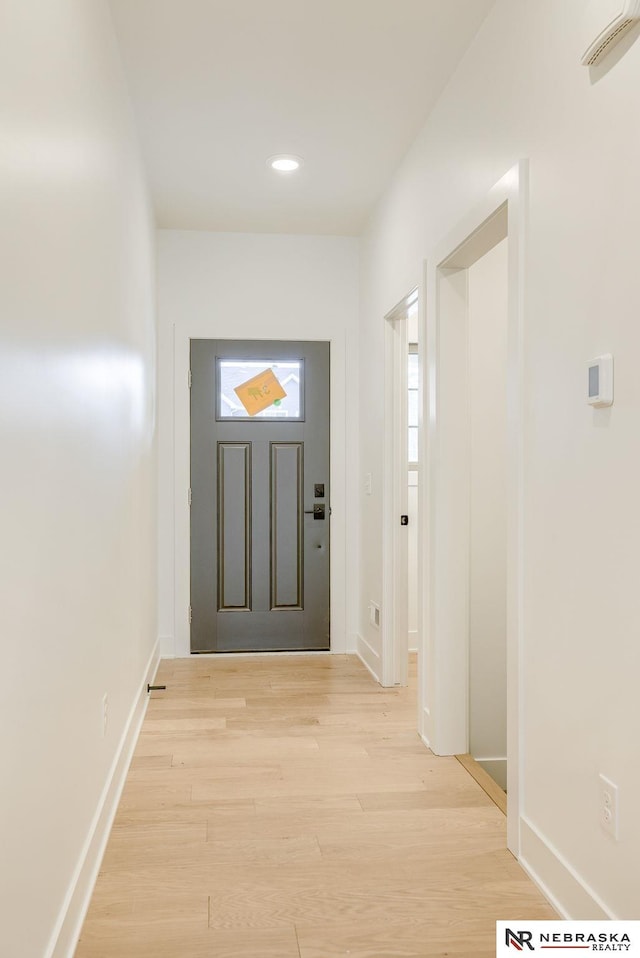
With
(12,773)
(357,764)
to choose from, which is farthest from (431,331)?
(12,773)

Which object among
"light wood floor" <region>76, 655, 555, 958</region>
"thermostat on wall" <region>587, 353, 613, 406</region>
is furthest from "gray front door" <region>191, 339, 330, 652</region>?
"thermostat on wall" <region>587, 353, 613, 406</region>

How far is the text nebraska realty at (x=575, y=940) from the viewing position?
5.44ft

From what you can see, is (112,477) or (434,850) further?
(112,477)

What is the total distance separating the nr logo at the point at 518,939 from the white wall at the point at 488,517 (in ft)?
5.16

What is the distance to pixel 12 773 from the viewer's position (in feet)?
4.52

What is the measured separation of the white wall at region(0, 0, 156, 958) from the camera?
1.39 meters

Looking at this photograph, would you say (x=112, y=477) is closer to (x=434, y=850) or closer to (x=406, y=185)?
(x=434, y=850)

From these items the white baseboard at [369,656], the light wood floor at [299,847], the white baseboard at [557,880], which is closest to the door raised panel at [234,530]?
the white baseboard at [369,656]

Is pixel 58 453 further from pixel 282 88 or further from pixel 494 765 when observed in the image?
pixel 494 765

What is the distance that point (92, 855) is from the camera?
2189 mm

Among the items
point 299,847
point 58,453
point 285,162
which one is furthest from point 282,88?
point 299,847

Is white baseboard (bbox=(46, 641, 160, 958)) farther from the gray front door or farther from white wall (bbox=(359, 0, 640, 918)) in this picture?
the gray front door

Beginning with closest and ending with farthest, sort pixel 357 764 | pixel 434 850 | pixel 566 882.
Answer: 1. pixel 566 882
2. pixel 434 850
3. pixel 357 764

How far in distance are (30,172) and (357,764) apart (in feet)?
7.99
